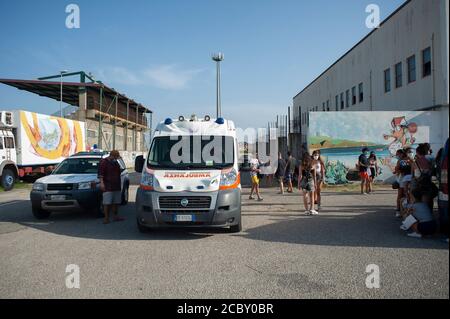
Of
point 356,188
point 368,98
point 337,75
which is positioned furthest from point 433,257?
point 337,75

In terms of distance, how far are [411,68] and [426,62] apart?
1503mm

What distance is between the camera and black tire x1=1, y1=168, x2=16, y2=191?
53.0 ft

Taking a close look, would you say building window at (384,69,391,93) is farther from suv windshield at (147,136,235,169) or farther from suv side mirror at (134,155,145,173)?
suv side mirror at (134,155,145,173)

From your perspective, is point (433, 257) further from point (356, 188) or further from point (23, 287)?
point (356, 188)

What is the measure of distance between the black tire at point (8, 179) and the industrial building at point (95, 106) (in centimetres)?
1523

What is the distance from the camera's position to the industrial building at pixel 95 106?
38531mm

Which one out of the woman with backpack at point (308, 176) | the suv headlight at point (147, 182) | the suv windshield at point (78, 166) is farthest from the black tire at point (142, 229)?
the woman with backpack at point (308, 176)

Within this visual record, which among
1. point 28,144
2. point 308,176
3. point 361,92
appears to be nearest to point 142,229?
point 308,176

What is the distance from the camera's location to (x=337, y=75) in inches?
1268

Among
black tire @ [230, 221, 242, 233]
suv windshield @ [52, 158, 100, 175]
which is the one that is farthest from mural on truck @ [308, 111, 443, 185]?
suv windshield @ [52, 158, 100, 175]

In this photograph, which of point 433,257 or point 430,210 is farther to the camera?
point 430,210

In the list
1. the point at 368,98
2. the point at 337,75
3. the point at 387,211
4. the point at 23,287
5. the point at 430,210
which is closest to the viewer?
the point at 23,287
